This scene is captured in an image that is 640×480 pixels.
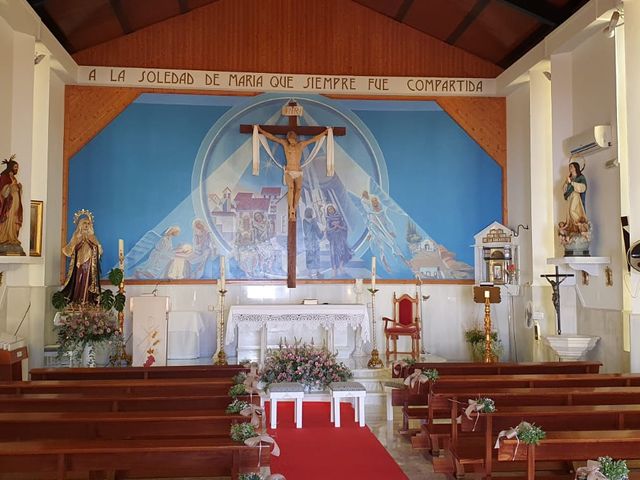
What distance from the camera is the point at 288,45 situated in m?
11.6

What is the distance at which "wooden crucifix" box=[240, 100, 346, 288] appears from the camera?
437 inches

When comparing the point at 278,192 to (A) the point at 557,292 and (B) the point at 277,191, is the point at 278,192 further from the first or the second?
(A) the point at 557,292

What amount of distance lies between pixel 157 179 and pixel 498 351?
20.2 feet

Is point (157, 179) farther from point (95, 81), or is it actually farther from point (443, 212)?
point (443, 212)

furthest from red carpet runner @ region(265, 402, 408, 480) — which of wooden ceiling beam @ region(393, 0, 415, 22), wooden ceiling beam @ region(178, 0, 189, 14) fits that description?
wooden ceiling beam @ region(178, 0, 189, 14)

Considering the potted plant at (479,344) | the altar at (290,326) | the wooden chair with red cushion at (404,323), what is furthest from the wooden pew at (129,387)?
the potted plant at (479,344)

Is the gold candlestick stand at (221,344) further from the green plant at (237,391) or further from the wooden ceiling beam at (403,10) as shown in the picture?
the wooden ceiling beam at (403,10)

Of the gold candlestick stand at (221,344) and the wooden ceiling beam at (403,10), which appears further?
the wooden ceiling beam at (403,10)

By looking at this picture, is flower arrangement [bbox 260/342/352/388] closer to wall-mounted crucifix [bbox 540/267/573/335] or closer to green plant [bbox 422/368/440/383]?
green plant [bbox 422/368/440/383]

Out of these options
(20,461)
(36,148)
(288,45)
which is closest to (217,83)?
(288,45)

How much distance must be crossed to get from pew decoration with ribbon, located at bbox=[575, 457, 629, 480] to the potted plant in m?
7.44

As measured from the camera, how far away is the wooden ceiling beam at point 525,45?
9852 mm

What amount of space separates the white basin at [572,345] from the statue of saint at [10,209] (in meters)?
6.78

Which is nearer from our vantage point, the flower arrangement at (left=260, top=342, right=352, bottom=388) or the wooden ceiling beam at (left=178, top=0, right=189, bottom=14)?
the flower arrangement at (left=260, top=342, right=352, bottom=388)
